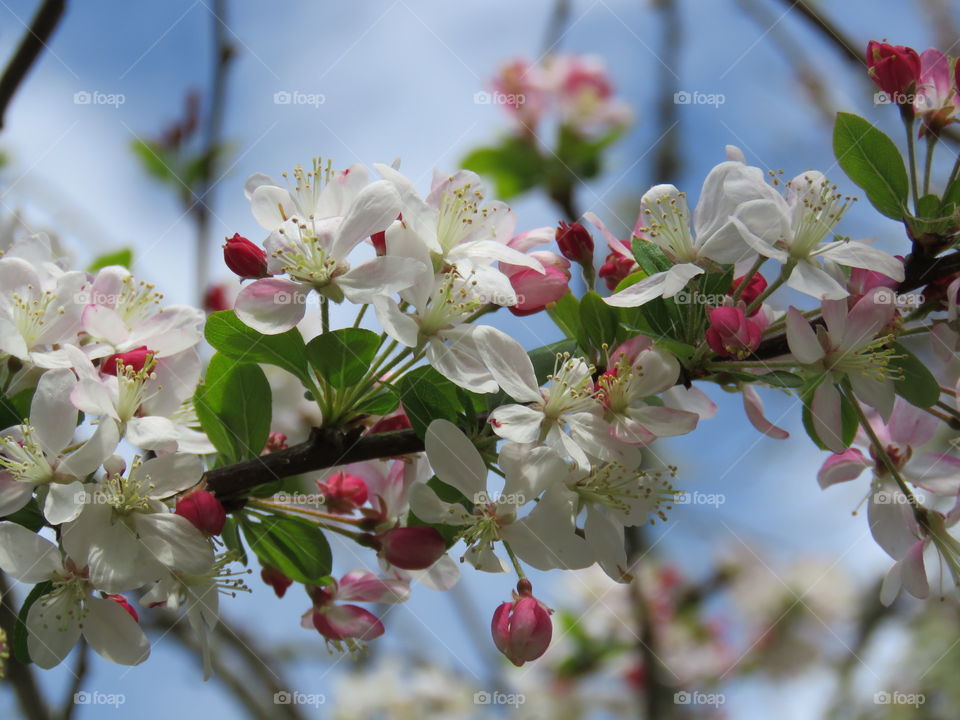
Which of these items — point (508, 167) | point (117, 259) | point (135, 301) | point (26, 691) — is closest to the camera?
point (135, 301)

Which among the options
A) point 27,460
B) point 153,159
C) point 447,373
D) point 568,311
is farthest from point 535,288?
point 153,159

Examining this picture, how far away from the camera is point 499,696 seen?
6.70ft

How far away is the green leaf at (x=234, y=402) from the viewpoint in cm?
117

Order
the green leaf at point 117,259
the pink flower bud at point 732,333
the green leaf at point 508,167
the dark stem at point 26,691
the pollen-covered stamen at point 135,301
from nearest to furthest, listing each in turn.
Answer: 1. the pink flower bud at point 732,333
2. the pollen-covered stamen at point 135,301
3. the green leaf at point 117,259
4. the dark stem at point 26,691
5. the green leaf at point 508,167

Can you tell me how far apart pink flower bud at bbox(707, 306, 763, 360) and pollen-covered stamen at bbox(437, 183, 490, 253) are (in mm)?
359

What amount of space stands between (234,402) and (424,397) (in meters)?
0.27

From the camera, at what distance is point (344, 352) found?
1.10 meters

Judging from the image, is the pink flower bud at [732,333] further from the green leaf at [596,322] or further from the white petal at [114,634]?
the white petal at [114,634]

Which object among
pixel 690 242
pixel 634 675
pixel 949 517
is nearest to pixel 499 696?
pixel 949 517

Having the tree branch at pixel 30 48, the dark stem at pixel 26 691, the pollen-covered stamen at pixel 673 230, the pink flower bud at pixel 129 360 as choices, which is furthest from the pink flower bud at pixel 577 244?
the dark stem at pixel 26 691

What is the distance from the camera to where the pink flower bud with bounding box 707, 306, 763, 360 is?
103cm

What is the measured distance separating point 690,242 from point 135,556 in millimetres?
795

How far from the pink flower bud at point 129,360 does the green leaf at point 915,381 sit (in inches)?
38.5

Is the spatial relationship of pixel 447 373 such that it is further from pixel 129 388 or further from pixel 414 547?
pixel 129 388
